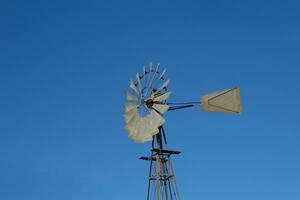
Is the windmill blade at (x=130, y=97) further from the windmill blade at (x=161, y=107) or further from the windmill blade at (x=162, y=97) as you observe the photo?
the windmill blade at (x=161, y=107)

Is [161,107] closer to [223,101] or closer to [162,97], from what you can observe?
[162,97]

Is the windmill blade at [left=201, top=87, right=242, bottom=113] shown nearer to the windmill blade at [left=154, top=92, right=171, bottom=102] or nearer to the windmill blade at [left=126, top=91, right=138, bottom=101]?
the windmill blade at [left=154, top=92, right=171, bottom=102]

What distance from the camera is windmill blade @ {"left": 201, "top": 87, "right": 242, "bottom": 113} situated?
4012 cm

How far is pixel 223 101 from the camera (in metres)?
40.4

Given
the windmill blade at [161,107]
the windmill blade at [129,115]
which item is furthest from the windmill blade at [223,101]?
A: the windmill blade at [129,115]

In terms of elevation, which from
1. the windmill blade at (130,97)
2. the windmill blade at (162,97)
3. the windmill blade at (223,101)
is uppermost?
the windmill blade at (130,97)

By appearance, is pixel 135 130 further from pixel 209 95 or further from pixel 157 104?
pixel 209 95

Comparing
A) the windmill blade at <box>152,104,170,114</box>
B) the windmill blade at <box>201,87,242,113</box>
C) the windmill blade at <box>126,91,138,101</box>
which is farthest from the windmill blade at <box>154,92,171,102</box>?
the windmill blade at <box>201,87,242,113</box>

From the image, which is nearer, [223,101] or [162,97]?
[223,101]

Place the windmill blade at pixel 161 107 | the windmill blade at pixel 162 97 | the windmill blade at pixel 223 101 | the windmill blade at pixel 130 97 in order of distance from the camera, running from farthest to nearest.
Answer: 1. the windmill blade at pixel 130 97
2. the windmill blade at pixel 162 97
3. the windmill blade at pixel 161 107
4. the windmill blade at pixel 223 101

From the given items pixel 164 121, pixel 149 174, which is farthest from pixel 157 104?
pixel 149 174

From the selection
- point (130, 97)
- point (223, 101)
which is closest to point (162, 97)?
point (130, 97)

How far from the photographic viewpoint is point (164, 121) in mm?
40719

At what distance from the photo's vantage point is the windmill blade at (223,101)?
40.1m
